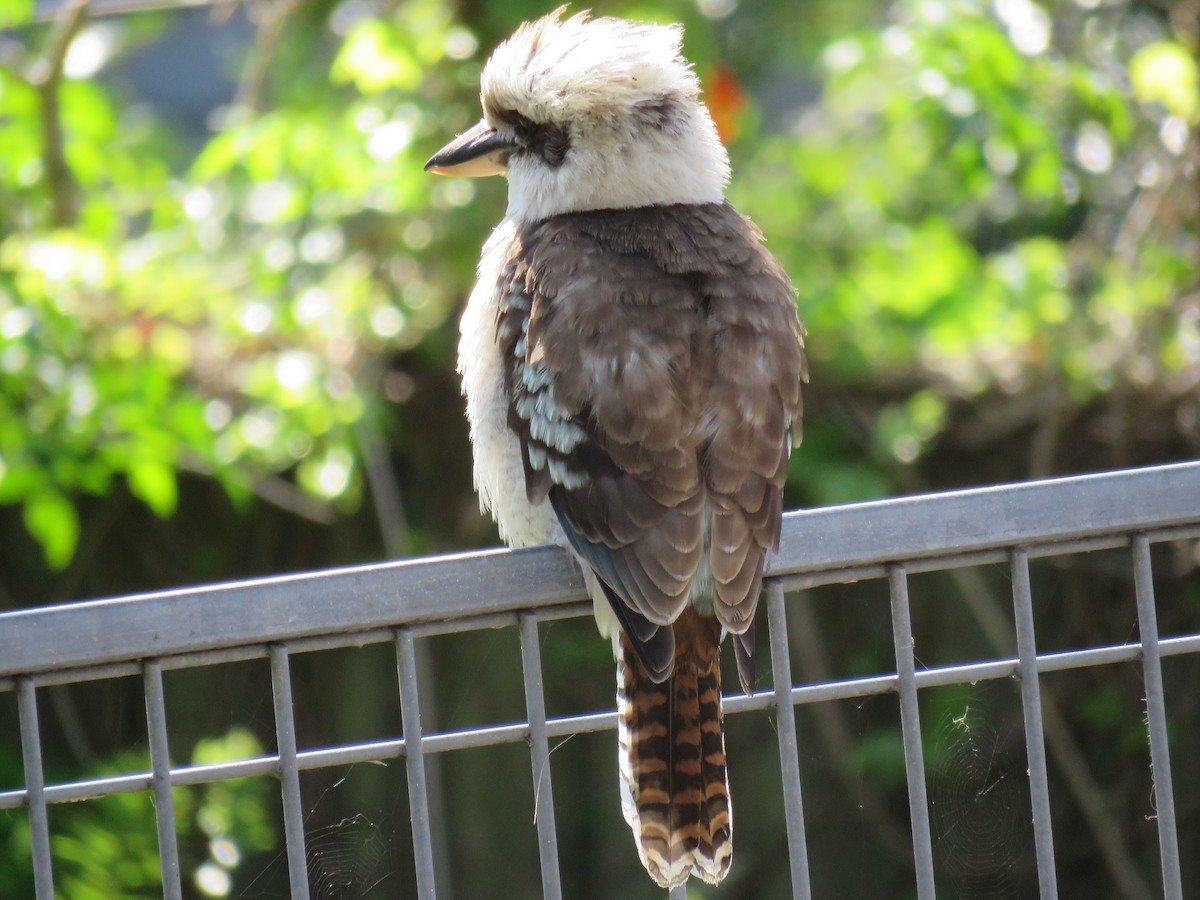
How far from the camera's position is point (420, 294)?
143 inches

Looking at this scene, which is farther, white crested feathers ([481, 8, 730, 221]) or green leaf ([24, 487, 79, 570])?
green leaf ([24, 487, 79, 570])

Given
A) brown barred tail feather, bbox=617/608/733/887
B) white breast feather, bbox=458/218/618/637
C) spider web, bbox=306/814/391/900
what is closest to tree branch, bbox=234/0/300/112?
white breast feather, bbox=458/218/618/637

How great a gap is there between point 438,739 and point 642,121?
1.48m

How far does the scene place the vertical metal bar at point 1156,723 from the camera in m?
1.43

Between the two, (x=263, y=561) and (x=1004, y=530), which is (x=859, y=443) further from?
(x=1004, y=530)

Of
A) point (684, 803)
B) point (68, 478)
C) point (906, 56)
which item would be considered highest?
point (906, 56)

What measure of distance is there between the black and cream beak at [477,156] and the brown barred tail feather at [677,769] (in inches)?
46.0

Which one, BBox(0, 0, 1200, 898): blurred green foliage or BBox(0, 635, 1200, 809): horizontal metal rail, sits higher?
BBox(0, 0, 1200, 898): blurred green foliage

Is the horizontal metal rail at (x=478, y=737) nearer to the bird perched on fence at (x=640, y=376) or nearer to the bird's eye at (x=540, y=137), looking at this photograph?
the bird perched on fence at (x=640, y=376)

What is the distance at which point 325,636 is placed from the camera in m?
1.29

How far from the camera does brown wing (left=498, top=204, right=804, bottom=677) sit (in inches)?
70.0

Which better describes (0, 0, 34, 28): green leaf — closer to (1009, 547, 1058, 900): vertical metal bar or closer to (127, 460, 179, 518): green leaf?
(127, 460, 179, 518): green leaf

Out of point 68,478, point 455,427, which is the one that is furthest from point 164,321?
point 455,427

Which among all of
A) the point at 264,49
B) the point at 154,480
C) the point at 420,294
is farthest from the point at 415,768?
the point at 264,49
